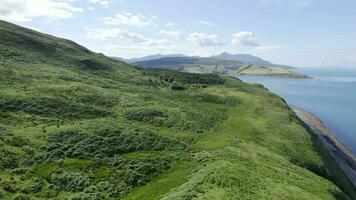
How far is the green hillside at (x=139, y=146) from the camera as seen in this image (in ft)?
137

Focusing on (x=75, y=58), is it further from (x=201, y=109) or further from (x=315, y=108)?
(x=315, y=108)

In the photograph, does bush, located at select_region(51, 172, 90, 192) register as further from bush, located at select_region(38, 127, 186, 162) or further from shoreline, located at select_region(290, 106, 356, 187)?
shoreline, located at select_region(290, 106, 356, 187)

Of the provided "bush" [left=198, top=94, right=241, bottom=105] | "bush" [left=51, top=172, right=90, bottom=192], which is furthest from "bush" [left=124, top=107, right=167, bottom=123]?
"bush" [left=198, top=94, right=241, bottom=105]

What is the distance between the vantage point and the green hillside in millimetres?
41688

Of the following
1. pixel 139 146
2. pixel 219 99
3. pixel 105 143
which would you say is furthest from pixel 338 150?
pixel 105 143

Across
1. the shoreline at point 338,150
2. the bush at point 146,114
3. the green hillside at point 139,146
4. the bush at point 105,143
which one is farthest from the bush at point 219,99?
the bush at point 105,143

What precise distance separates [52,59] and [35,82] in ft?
139

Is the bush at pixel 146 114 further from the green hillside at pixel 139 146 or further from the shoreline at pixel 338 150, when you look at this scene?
the shoreline at pixel 338 150

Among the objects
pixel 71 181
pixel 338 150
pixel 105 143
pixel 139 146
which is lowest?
pixel 338 150

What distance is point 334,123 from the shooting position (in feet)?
461

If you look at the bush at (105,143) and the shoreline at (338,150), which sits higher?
the bush at (105,143)

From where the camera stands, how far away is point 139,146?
5444 cm

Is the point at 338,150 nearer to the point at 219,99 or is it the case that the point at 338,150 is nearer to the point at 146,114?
the point at 219,99

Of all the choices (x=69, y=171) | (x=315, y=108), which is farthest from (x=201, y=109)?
(x=315, y=108)
